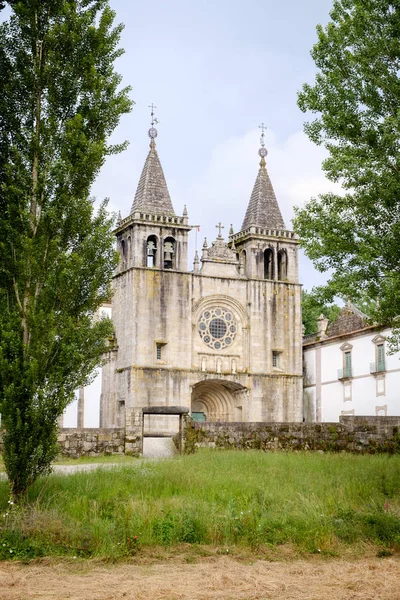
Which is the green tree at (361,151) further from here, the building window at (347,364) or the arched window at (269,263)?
the arched window at (269,263)

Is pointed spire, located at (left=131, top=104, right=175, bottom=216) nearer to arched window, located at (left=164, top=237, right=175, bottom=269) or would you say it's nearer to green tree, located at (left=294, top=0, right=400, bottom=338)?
arched window, located at (left=164, top=237, right=175, bottom=269)

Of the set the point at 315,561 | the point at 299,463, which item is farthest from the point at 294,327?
the point at 315,561

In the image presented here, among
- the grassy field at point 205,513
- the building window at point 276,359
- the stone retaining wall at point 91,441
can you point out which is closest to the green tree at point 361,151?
the grassy field at point 205,513

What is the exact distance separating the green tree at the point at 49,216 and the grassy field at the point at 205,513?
4.49ft

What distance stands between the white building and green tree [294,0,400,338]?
2006 centimetres

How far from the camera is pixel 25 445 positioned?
42.1 ft

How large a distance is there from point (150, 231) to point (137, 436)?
2110 centimetres

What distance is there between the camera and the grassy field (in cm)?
1125

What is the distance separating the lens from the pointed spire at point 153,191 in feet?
142

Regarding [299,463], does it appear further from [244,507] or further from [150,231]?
[150,231]

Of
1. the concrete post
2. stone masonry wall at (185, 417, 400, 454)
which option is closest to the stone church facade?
the concrete post

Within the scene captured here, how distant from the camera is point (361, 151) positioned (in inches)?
628

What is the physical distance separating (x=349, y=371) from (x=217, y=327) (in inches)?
309

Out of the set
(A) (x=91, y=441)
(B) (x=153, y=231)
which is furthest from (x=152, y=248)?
(A) (x=91, y=441)
